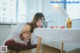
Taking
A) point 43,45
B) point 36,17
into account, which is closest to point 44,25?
point 36,17

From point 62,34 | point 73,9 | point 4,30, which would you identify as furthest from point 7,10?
point 62,34

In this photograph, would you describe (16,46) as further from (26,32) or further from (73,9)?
(73,9)

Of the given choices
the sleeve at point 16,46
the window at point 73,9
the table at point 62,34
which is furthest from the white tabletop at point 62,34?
the window at point 73,9

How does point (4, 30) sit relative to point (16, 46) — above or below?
above

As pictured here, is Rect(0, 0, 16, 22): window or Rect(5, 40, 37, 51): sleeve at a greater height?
Rect(0, 0, 16, 22): window

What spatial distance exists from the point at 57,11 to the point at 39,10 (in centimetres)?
139

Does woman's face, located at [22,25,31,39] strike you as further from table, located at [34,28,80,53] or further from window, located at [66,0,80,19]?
window, located at [66,0,80,19]

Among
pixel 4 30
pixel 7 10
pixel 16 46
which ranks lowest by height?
pixel 16 46

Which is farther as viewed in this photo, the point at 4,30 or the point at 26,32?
the point at 4,30

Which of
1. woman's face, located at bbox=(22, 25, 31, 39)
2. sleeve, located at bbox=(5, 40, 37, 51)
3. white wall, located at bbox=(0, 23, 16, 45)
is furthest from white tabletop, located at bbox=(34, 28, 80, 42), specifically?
white wall, located at bbox=(0, 23, 16, 45)

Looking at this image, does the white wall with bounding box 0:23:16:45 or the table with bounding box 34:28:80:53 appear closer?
the table with bounding box 34:28:80:53

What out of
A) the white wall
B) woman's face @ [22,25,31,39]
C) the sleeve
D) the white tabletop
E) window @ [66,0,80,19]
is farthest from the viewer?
the white wall

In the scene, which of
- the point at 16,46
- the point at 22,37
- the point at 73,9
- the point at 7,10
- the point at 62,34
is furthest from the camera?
the point at 7,10

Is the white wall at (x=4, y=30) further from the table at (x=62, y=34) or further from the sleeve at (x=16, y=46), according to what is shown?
the table at (x=62, y=34)
